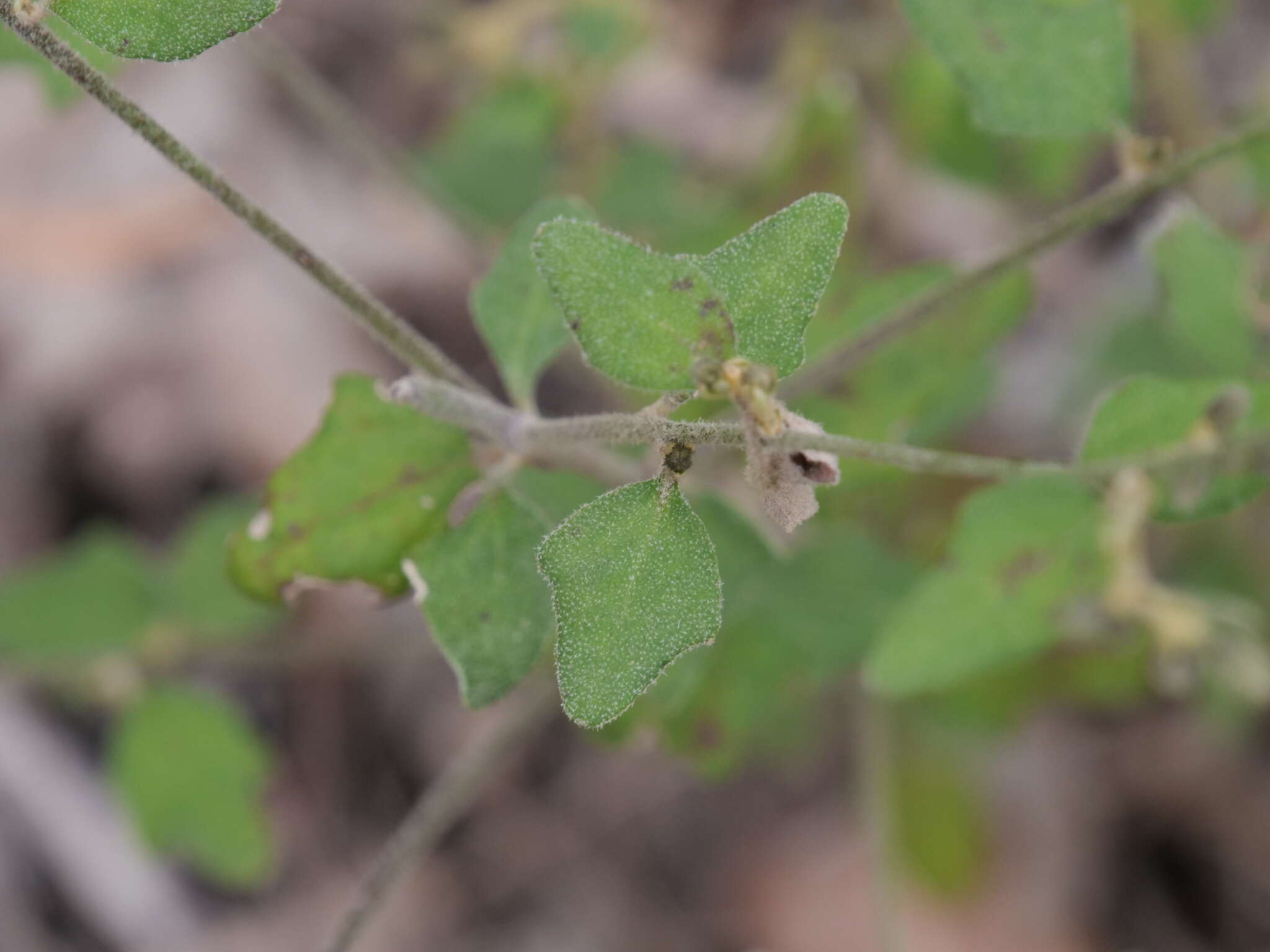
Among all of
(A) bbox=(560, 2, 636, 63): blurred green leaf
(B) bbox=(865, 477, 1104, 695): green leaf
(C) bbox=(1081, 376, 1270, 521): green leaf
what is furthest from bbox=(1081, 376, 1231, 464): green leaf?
(A) bbox=(560, 2, 636, 63): blurred green leaf

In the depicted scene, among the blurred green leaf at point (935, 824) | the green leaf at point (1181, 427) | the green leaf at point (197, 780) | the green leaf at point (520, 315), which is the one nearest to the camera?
the green leaf at point (1181, 427)

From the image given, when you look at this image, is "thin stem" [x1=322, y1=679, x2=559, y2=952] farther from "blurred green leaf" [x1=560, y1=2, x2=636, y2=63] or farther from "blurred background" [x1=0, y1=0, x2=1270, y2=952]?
"blurred green leaf" [x1=560, y1=2, x2=636, y2=63]

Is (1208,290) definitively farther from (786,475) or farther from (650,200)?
(650,200)

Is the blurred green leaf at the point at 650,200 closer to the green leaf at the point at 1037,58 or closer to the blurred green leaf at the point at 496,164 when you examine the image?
the blurred green leaf at the point at 496,164

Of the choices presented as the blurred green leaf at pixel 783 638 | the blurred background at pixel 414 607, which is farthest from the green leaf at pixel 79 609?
the blurred green leaf at pixel 783 638

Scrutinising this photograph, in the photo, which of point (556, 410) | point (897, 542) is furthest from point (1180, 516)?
point (556, 410)

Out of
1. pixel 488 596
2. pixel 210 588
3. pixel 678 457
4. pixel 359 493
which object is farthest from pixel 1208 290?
pixel 210 588
